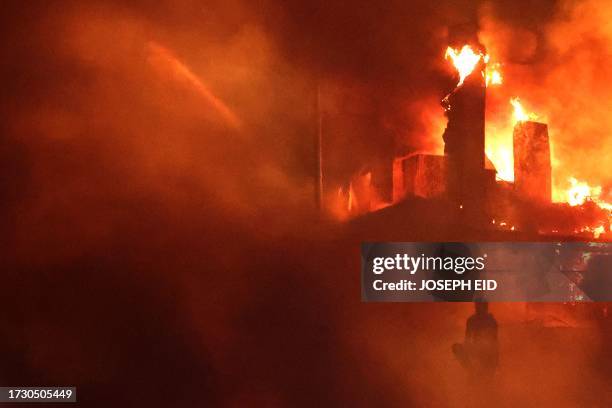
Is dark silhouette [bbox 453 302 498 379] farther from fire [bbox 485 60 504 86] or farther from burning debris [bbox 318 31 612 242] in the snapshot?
fire [bbox 485 60 504 86]

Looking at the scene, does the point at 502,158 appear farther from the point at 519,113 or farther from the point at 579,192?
the point at 579,192

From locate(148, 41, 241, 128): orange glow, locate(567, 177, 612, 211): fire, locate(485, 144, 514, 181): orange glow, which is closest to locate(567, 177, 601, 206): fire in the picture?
locate(567, 177, 612, 211): fire

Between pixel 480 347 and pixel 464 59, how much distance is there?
1366mm

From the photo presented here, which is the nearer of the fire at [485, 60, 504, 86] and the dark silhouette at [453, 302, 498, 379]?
the dark silhouette at [453, 302, 498, 379]

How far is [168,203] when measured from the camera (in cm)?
232

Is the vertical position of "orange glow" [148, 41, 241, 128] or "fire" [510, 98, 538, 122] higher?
"orange glow" [148, 41, 241, 128]

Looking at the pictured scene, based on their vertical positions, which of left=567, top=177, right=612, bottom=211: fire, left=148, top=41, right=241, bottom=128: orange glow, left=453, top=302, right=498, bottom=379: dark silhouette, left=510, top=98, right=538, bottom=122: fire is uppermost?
left=148, top=41, right=241, bottom=128: orange glow

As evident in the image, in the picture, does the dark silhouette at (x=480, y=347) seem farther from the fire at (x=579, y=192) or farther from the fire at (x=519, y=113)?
the fire at (x=519, y=113)

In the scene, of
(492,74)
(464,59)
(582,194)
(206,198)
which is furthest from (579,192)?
(206,198)

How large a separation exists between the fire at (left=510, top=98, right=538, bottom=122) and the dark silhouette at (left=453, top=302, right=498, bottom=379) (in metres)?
0.91

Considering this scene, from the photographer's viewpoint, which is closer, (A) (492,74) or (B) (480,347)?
(B) (480,347)

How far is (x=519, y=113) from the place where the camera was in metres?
2.33

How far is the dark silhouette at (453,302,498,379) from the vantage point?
2.25 meters

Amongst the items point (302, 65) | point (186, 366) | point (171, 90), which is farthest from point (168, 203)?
point (302, 65)
